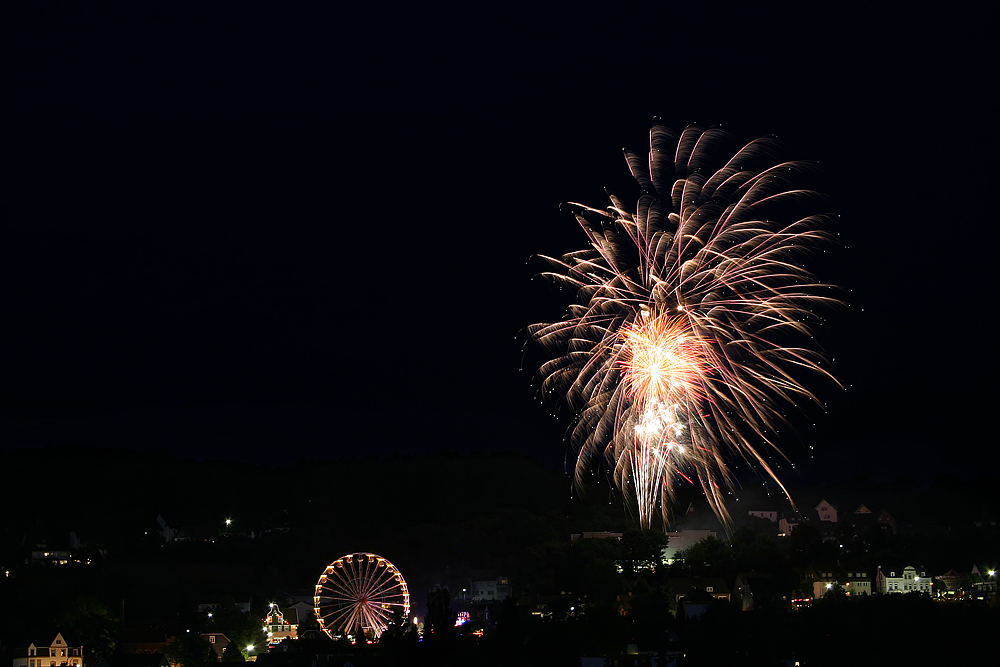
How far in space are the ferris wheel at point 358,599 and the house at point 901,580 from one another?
25901 millimetres

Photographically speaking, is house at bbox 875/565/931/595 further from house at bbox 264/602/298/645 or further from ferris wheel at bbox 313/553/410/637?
house at bbox 264/602/298/645

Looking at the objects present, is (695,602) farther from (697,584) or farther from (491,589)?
(491,589)

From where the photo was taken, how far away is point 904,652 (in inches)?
1700

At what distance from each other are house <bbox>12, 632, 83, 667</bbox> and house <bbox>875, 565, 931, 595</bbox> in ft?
129

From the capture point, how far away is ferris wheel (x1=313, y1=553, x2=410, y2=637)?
49406 mm

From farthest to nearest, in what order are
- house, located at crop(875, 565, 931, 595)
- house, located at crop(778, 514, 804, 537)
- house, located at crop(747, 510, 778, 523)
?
1. house, located at crop(747, 510, 778, 523)
2. house, located at crop(778, 514, 804, 537)
3. house, located at crop(875, 565, 931, 595)

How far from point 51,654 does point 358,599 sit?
42.0 ft

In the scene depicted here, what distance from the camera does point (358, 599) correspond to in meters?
49.6

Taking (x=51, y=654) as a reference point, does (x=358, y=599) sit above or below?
above

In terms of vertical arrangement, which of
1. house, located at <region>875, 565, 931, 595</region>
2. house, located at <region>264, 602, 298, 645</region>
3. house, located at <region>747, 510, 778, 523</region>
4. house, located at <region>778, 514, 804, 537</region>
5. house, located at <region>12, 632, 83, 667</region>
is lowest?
house, located at <region>12, 632, 83, 667</region>

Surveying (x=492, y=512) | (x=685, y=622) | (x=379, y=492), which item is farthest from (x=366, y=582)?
(x=379, y=492)

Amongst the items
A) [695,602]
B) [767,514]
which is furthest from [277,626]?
[767,514]

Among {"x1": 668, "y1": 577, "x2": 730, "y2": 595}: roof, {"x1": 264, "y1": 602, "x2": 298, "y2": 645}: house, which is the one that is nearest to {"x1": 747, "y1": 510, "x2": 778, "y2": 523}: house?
{"x1": 668, "y1": 577, "x2": 730, "y2": 595}: roof

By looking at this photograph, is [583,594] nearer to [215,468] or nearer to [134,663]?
[134,663]
